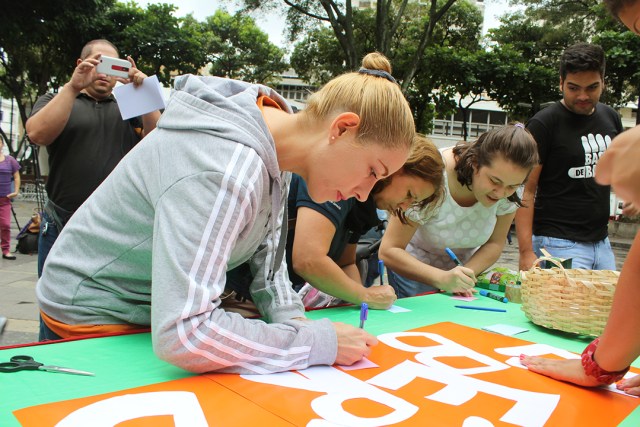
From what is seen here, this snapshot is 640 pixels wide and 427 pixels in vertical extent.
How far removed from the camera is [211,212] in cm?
96

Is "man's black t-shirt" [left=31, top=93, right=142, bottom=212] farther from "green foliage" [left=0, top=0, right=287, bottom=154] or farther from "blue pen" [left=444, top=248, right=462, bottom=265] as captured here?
"green foliage" [left=0, top=0, right=287, bottom=154]

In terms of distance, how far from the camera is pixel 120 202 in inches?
44.2

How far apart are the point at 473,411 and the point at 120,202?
0.81m

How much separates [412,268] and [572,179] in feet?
3.62

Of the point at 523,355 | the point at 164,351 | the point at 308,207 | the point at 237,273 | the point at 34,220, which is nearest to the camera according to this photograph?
the point at 164,351

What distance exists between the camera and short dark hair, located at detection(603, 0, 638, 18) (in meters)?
0.87

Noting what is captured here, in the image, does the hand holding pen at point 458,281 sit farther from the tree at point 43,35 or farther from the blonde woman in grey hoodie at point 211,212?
the tree at point 43,35

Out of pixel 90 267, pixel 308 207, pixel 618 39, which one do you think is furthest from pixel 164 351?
pixel 618 39

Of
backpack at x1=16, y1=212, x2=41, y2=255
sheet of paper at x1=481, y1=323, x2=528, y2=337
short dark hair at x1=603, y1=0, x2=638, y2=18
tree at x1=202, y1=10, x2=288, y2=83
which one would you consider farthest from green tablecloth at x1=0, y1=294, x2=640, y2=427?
tree at x1=202, y1=10, x2=288, y2=83

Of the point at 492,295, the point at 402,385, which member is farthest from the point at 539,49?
the point at 402,385

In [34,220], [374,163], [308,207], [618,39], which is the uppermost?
[618,39]

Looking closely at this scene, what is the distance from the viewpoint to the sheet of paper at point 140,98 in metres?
2.27

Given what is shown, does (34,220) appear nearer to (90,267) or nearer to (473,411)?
(90,267)

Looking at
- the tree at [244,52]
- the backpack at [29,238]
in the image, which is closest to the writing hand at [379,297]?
the backpack at [29,238]
